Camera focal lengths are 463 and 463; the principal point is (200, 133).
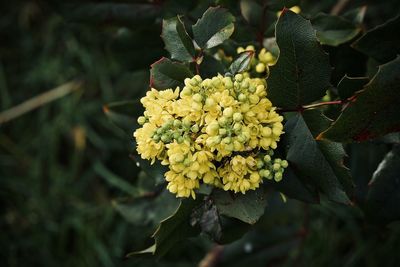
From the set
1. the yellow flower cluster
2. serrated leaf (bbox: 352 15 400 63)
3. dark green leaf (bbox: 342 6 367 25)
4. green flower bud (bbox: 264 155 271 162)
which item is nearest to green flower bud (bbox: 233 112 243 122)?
the yellow flower cluster

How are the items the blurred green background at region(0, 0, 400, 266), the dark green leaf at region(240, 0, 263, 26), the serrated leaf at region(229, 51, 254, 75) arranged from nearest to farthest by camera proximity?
the serrated leaf at region(229, 51, 254, 75)
the dark green leaf at region(240, 0, 263, 26)
the blurred green background at region(0, 0, 400, 266)

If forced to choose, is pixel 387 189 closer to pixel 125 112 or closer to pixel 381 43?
pixel 381 43

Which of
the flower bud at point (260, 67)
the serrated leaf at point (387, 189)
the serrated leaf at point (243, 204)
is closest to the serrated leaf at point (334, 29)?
the flower bud at point (260, 67)

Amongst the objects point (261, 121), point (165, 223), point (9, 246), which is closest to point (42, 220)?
point (9, 246)

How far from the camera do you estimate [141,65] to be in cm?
144

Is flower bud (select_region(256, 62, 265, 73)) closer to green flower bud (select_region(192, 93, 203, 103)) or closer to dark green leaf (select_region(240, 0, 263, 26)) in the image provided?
dark green leaf (select_region(240, 0, 263, 26))

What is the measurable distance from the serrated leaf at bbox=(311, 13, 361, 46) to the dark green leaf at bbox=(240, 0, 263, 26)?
0.13 m

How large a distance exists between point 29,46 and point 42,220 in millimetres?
955

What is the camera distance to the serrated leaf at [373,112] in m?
0.81

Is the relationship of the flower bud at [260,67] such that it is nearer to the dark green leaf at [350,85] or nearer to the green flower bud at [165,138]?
the dark green leaf at [350,85]

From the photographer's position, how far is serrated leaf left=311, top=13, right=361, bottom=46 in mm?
1099

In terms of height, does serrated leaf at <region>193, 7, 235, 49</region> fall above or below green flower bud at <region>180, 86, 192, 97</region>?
above

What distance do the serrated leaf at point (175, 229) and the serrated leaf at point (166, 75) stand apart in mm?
247

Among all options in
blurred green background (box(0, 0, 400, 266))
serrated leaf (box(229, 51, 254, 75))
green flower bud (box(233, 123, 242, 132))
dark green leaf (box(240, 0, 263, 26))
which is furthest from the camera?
blurred green background (box(0, 0, 400, 266))
